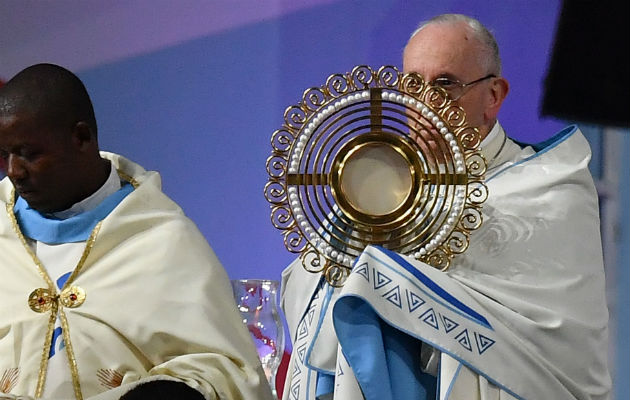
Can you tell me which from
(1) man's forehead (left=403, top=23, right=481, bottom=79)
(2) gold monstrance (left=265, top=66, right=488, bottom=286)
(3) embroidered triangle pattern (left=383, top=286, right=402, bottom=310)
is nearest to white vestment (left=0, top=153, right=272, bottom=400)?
(2) gold monstrance (left=265, top=66, right=488, bottom=286)

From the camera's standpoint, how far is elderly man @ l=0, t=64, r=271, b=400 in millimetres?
3033

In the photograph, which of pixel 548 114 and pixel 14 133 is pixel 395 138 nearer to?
pixel 14 133

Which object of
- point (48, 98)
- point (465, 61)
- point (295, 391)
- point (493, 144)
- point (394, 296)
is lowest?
point (295, 391)

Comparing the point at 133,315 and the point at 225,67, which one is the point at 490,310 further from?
the point at 225,67

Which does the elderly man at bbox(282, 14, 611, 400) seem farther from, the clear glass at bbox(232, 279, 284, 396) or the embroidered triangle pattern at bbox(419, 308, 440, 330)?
the clear glass at bbox(232, 279, 284, 396)

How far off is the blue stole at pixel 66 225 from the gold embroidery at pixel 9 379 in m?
0.33

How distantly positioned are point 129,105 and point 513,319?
234 centimetres

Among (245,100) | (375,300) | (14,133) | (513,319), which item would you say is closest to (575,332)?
(513,319)

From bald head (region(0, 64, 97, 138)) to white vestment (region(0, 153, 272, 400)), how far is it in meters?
0.25

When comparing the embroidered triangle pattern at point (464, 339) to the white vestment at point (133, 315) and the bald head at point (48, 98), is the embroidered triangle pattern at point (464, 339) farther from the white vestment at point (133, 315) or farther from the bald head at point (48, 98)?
the bald head at point (48, 98)

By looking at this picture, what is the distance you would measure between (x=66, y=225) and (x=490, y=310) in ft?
3.47

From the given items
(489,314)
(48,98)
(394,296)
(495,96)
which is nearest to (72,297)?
(48,98)

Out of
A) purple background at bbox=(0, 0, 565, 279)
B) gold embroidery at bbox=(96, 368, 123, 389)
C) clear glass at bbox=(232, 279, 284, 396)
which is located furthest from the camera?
purple background at bbox=(0, 0, 565, 279)

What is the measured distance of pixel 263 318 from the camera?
3916mm
